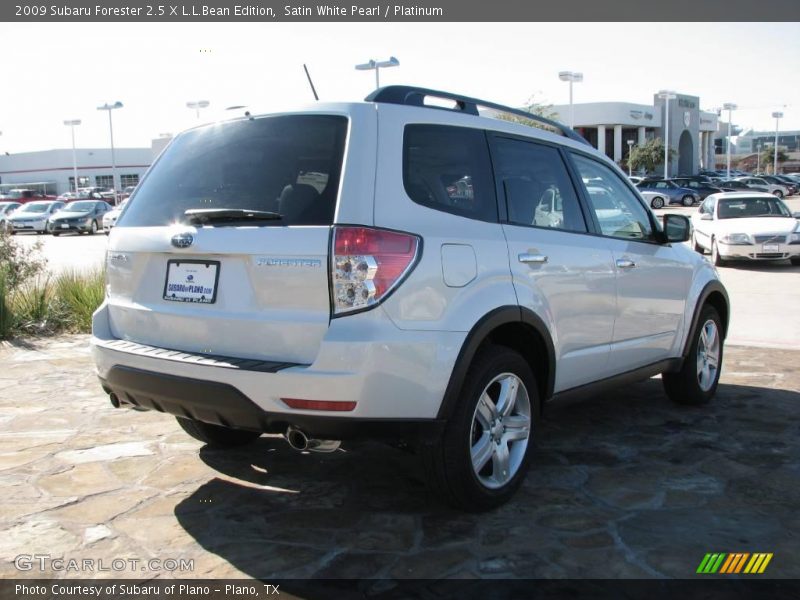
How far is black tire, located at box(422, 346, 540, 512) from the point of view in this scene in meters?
3.62

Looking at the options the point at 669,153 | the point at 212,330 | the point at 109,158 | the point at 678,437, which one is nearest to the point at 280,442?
→ the point at 212,330

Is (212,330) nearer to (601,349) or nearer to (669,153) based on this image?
(601,349)

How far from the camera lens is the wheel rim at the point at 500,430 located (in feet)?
12.8

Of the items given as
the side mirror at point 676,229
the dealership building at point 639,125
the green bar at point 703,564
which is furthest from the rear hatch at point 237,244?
the dealership building at point 639,125

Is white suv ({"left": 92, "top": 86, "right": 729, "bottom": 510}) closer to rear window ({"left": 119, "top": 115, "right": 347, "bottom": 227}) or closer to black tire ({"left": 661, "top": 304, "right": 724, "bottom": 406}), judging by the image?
rear window ({"left": 119, "top": 115, "right": 347, "bottom": 227})

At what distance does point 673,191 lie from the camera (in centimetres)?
4769

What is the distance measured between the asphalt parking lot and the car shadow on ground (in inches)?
0.5

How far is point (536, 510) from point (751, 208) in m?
15.0

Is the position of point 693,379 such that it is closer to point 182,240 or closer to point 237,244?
point 237,244

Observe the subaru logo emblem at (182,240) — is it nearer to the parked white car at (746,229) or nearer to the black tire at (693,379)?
Result: the black tire at (693,379)

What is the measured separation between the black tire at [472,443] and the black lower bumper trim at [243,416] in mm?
138

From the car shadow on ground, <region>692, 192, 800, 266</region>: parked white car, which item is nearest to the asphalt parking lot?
the car shadow on ground

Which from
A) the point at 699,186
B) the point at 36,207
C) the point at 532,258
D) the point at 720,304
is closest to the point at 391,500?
the point at 532,258

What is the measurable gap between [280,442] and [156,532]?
153 centimetres
